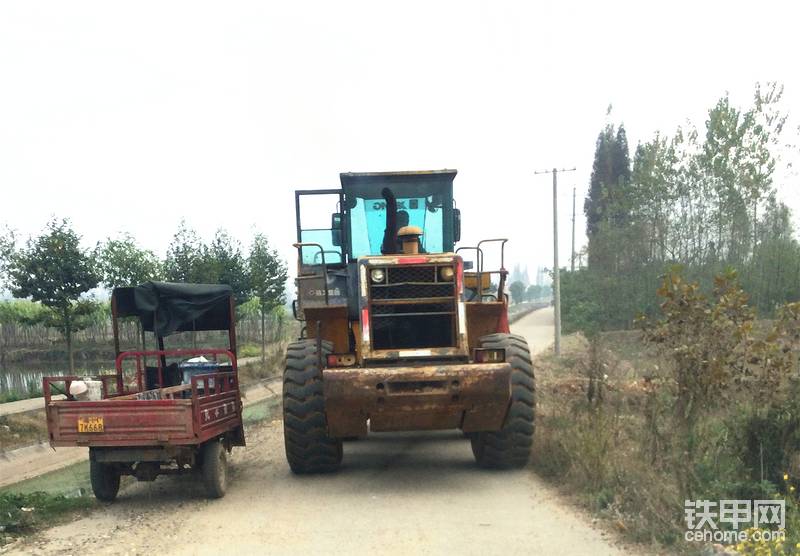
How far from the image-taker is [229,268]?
21281 millimetres

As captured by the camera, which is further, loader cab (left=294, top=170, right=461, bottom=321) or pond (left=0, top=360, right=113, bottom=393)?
pond (left=0, top=360, right=113, bottom=393)

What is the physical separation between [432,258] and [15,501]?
17.4ft

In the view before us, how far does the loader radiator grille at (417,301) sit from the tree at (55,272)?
11618mm

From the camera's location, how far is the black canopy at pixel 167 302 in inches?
347

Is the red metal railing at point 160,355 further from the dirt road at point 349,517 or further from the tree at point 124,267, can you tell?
the tree at point 124,267

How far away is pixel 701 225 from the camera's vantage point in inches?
1272

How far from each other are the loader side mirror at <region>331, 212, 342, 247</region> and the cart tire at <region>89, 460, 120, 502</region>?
4.01 m

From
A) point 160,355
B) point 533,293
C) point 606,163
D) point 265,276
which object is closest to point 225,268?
point 265,276

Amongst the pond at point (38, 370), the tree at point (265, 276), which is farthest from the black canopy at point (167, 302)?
the pond at point (38, 370)

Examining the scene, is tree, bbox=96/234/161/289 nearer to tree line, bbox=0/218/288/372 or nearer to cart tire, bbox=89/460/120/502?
tree line, bbox=0/218/288/372

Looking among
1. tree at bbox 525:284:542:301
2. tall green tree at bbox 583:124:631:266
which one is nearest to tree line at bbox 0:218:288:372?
tall green tree at bbox 583:124:631:266

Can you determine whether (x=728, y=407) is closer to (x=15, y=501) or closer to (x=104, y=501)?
(x=104, y=501)

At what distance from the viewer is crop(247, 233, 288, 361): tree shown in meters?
23.0

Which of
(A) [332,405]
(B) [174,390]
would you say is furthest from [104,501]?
(A) [332,405]
